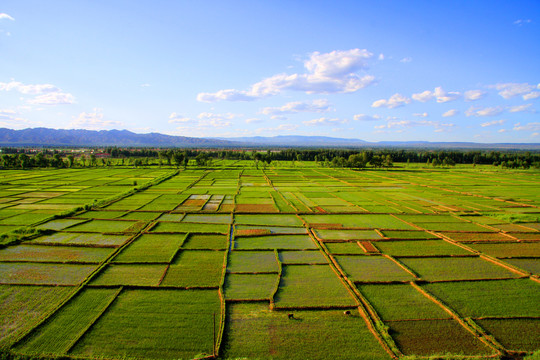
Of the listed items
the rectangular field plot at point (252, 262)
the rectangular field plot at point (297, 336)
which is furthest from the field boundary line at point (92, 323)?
the rectangular field plot at point (252, 262)

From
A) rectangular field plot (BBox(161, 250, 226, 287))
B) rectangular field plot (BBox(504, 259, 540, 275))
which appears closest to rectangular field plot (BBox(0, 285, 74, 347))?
rectangular field plot (BBox(161, 250, 226, 287))

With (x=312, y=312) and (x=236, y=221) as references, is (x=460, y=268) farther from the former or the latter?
(x=236, y=221)

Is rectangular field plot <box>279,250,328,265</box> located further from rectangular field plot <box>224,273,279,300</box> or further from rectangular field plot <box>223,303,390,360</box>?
rectangular field plot <box>223,303,390,360</box>

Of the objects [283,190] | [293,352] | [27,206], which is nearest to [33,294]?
[293,352]

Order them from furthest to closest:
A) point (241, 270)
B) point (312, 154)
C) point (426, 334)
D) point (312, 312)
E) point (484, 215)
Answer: point (312, 154), point (484, 215), point (241, 270), point (312, 312), point (426, 334)

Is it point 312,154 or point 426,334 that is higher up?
point 312,154

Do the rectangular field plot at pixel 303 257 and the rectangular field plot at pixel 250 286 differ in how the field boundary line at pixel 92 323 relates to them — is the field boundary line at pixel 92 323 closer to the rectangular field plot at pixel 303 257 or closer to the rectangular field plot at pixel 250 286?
the rectangular field plot at pixel 250 286
